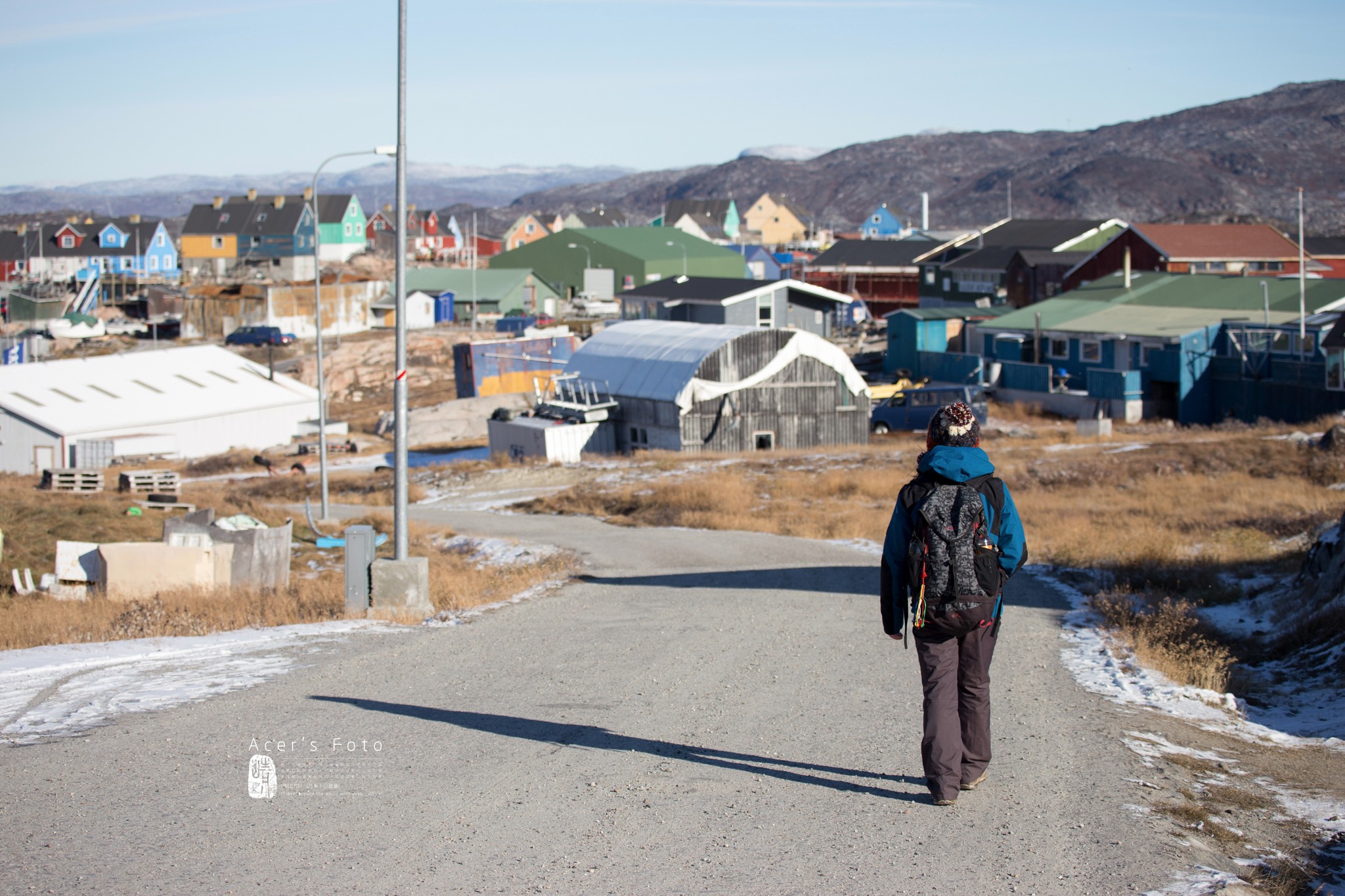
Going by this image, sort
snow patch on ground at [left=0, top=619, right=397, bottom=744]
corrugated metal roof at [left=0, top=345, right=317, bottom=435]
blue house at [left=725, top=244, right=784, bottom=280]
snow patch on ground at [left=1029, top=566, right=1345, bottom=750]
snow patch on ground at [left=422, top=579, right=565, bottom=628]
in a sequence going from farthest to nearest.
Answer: blue house at [left=725, top=244, right=784, bottom=280], corrugated metal roof at [left=0, top=345, right=317, bottom=435], snow patch on ground at [left=422, top=579, right=565, bottom=628], snow patch on ground at [left=1029, top=566, right=1345, bottom=750], snow patch on ground at [left=0, top=619, right=397, bottom=744]

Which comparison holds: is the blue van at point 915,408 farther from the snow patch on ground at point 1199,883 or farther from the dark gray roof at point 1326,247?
the snow patch on ground at point 1199,883

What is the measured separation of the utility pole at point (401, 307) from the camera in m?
12.7

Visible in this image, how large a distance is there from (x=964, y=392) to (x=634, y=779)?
124ft

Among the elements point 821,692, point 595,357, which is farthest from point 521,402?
point 821,692

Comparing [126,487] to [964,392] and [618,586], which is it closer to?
[618,586]

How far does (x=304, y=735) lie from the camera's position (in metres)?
7.60

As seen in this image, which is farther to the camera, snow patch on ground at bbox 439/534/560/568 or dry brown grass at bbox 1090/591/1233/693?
snow patch on ground at bbox 439/534/560/568

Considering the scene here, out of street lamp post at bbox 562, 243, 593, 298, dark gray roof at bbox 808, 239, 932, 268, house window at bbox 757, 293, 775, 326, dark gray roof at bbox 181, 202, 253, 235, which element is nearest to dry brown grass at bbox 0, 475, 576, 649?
house window at bbox 757, 293, 775, 326

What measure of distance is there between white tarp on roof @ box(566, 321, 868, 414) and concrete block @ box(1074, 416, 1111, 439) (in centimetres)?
729

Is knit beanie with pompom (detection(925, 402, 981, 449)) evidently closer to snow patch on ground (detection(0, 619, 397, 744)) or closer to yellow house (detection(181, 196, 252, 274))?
snow patch on ground (detection(0, 619, 397, 744))

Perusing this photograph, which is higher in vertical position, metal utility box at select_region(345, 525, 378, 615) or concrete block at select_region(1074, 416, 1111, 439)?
concrete block at select_region(1074, 416, 1111, 439)

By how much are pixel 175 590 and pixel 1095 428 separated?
103 feet

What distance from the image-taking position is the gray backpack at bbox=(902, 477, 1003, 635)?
620 cm

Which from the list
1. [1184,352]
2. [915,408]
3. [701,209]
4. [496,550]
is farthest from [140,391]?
[701,209]
